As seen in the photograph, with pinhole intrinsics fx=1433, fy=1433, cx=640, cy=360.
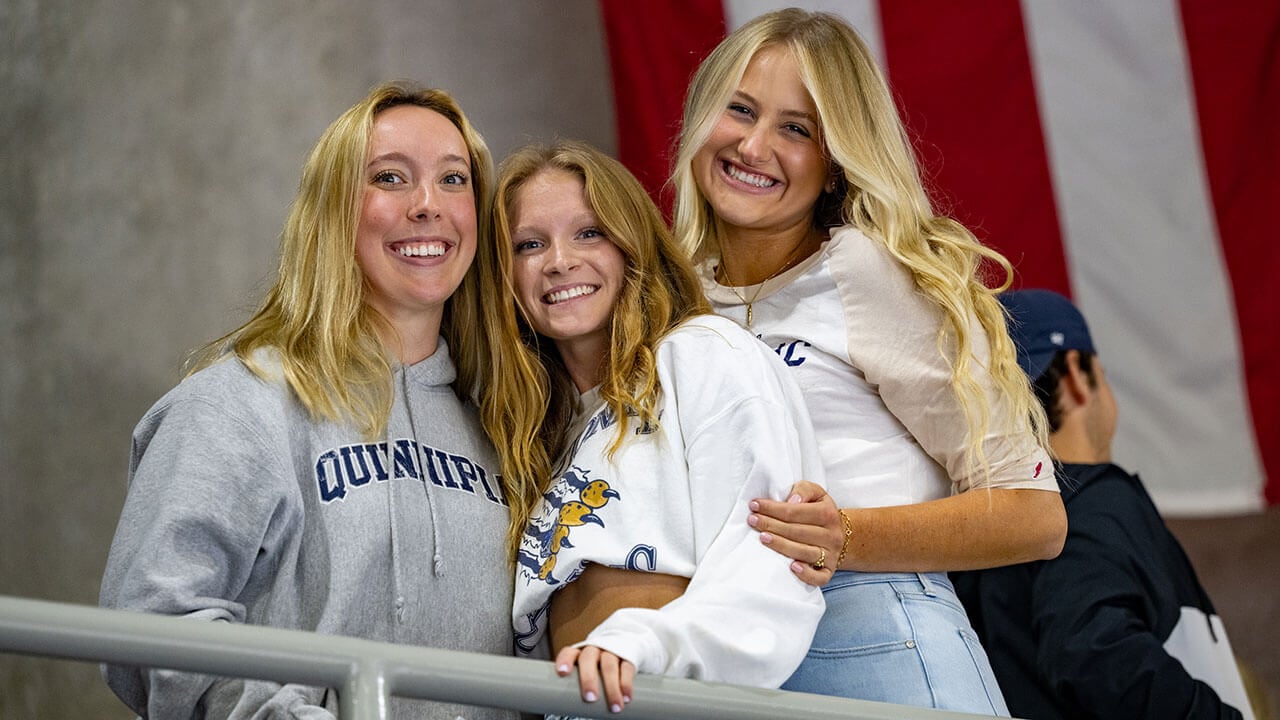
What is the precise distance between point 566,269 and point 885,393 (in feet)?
1.53

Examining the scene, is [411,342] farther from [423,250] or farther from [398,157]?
[398,157]

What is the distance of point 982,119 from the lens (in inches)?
140

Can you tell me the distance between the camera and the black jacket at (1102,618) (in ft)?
7.02

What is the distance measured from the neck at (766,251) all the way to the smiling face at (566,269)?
0.78 ft

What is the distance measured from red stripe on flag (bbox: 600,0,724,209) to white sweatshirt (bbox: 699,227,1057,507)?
5.67ft

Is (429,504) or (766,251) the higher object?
(766,251)

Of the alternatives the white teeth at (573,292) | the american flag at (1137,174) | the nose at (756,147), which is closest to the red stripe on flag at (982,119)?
the american flag at (1137,174)

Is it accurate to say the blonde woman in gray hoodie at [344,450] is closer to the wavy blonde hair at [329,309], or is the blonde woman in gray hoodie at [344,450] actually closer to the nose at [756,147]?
the wavy blonde hair at [329,309]

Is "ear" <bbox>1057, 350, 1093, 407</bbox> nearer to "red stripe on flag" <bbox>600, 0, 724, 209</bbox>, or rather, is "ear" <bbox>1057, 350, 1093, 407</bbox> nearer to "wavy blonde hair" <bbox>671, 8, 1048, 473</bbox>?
"wavy blonde hair" <bbox>671, 8, 1048, 473</bbox>

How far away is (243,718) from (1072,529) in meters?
1.33

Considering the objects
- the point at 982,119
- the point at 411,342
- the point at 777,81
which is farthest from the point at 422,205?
the point at 982,119

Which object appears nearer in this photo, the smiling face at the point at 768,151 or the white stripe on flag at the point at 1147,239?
the smiling face at the point at 768,151

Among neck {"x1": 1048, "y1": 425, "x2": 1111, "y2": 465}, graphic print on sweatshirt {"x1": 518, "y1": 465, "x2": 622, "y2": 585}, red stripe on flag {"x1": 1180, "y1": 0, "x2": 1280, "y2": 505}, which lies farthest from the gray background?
graphic print on sweatshirt {"x1": 518, "y1": 465, "x2": 622, "y2": 585}

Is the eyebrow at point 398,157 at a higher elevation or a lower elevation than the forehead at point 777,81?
lower
